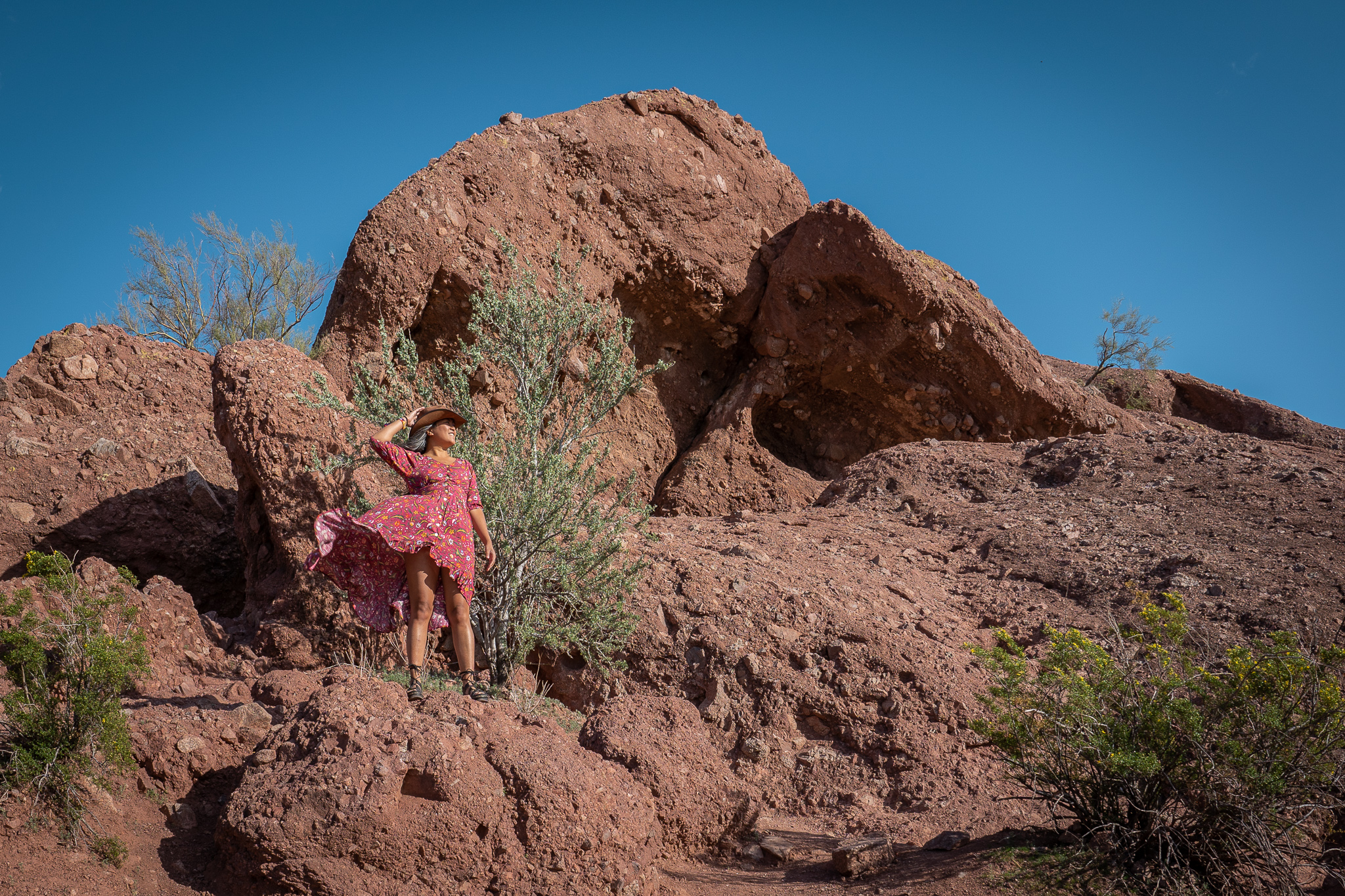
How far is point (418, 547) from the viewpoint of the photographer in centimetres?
394

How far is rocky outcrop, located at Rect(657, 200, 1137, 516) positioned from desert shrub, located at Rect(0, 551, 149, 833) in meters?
6.02

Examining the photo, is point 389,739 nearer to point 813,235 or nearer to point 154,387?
point 154,387

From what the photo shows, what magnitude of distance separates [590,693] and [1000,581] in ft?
10.1

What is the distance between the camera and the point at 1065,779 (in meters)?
3.19

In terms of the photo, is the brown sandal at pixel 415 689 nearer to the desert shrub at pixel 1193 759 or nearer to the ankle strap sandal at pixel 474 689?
the ankle strap sandal at pixel 474 689

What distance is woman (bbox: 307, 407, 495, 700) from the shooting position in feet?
13.0

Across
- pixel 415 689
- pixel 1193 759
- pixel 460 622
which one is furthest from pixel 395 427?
pixel 1193 759

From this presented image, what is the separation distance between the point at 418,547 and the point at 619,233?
5680 mm

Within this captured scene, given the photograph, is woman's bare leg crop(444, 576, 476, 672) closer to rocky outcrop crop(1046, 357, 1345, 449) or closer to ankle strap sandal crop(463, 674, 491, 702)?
ankle strap sandal crop(463, 674, 491, 702)

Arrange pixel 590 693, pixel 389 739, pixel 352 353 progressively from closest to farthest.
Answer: pixel 389 739, pixel 590 693, pixel 352 353

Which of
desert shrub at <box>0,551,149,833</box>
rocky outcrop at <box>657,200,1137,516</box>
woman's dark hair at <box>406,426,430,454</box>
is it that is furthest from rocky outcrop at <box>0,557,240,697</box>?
rocky outcrop at <box>657,200,1137,516</box>

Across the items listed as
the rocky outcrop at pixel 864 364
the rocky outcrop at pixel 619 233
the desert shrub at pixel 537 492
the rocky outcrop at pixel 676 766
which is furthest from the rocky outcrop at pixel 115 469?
the rocky outcrop at pixel 864 364

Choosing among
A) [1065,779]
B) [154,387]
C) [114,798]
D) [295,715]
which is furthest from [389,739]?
[154,387]

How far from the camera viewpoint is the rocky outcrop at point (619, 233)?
24.2 feet
